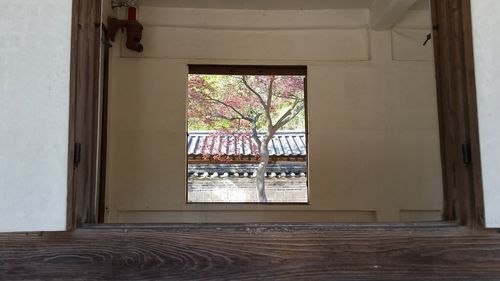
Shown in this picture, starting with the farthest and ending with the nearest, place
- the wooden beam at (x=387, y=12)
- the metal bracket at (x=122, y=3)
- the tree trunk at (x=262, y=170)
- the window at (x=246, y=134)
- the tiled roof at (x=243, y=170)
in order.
Answer: the tiled roof at (x=243, y=170)
the tree trunk at (x=262, y=170)
the window at (x=246, y=134)
the metal bracket at (x=122, y=3)
the wooden beam at (x=387, y=12)

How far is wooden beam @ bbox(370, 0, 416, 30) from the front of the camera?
2420mm

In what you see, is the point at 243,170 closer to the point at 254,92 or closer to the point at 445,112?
the point at 254,92

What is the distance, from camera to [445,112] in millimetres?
983

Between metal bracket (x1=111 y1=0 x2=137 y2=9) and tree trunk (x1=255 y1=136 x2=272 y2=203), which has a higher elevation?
metal bracket (x1=111 y1=0 x2=137 y2=9)

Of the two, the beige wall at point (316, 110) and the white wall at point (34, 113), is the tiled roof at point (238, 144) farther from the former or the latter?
the white wall at point (34, 113)

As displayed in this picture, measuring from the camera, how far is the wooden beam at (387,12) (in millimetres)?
2420

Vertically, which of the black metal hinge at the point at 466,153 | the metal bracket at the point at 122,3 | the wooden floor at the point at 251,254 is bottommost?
the wooden floor at the point at 251,254

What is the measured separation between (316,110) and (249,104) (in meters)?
0.60

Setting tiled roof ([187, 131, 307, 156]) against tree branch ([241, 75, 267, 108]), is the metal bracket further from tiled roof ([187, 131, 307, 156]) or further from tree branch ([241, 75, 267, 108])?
tiled roof ([187, 131, 307, 156])

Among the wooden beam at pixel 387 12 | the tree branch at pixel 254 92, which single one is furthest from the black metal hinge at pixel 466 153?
the tree branch at pixel 254 92

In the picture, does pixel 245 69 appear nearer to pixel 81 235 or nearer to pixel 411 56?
pixel 411 56

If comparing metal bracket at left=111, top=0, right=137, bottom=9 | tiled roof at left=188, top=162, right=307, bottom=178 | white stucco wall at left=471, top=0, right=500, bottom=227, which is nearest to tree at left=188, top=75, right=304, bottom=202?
tiled roof at left=188, top=162, right=307, bottom=178

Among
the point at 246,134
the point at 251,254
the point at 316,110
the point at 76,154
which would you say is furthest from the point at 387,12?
the point at 76,154

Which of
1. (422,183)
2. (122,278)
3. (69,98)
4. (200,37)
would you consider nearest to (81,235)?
(122,278)
